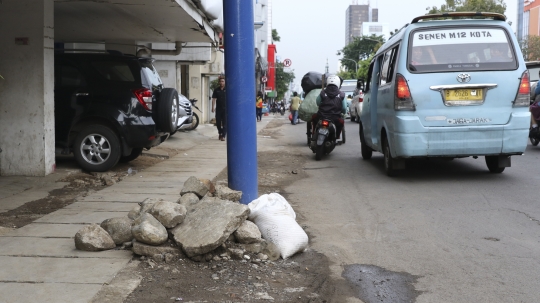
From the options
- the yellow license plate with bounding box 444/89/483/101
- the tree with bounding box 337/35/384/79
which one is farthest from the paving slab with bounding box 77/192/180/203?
the tree with bounding box 337/35/384/79

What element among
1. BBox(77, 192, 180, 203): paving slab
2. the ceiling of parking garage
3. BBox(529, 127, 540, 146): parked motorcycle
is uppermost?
the ceiling of parking garage

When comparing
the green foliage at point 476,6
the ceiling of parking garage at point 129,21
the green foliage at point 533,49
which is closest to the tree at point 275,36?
the green foliage at point 533,49

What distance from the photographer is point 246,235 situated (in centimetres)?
484

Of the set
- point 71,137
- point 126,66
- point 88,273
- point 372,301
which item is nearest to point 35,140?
point 71,137

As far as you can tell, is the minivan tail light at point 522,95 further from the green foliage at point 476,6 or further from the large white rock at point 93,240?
the green foliage at point 476,6

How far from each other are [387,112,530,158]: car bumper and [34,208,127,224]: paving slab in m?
3.90

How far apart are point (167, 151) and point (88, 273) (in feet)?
32.3

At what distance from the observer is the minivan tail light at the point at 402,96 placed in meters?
8.39

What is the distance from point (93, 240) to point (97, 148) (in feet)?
16.5

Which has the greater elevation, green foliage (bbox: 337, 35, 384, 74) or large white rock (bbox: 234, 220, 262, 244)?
green foliage (bbox: 337, 35, 384, 74)

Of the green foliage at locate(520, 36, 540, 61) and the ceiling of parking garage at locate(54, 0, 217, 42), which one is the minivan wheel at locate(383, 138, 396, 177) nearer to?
the ceiling of parking garage at locate(54, 0, 217, 42)

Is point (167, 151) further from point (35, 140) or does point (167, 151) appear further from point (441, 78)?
point (441, 78)

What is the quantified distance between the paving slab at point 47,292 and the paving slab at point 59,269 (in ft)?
0.31

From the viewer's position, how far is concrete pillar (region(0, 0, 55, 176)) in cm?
883
